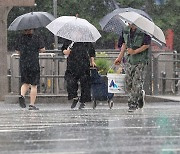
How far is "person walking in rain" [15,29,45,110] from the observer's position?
1591cm

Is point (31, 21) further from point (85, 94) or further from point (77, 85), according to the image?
point (85, 94)

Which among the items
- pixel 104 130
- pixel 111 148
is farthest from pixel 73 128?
pixel 111 148

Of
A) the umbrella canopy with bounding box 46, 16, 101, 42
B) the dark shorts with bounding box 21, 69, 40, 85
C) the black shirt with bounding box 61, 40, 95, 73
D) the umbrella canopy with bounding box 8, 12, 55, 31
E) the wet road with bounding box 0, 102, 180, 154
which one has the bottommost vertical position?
the wet road with bounding box 0, 102, 180, 154

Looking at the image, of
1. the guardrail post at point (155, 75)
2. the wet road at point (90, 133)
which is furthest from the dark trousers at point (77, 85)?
the guardrail post at point (155, 75)

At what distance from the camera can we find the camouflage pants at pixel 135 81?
47.3 ft

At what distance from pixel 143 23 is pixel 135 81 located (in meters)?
1.04

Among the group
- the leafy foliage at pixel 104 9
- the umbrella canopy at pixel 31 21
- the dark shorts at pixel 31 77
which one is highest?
the leafy foliage at pixel 104 9

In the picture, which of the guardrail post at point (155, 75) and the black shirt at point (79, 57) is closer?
the black shirt at point (79, 57)

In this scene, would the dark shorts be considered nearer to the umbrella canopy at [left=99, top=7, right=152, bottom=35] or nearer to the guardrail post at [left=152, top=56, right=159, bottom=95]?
the umbrella canopy at [left=99, top=7, right=152, bottom=35]

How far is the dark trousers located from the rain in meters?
0.02

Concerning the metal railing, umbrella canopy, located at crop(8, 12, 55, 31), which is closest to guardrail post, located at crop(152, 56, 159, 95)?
the metal railing

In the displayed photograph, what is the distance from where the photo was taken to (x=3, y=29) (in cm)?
2158

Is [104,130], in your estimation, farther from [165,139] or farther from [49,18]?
[49,18]

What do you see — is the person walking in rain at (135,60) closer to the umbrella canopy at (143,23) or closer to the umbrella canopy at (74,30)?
the umbrella canopy at (143,23)
